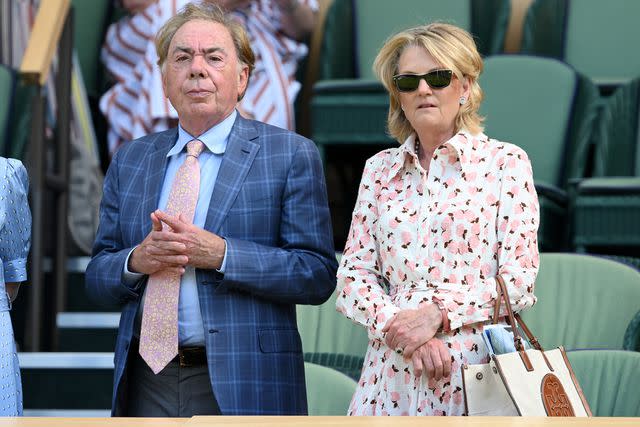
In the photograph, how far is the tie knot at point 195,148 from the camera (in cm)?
294

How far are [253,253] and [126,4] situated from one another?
11.2ft

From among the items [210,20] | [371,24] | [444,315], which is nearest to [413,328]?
[444,315]

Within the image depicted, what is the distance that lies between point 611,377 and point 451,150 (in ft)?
3.31

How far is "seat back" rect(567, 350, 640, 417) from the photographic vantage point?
346 cm

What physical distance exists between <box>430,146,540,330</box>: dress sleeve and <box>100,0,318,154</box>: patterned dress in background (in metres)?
2.65

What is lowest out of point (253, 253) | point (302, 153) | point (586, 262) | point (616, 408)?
point (616, 408)

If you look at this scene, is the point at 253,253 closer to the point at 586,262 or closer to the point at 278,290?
the point at 278,290

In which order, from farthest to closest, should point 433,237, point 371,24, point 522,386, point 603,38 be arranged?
1. point 371,24
2. point 603,38
3. point 433,237
4. point 522,386

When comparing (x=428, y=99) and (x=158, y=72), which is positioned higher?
(x=428, y=99)

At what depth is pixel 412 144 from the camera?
9.64ft

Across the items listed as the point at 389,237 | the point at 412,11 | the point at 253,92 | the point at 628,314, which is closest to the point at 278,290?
the point at 389,237

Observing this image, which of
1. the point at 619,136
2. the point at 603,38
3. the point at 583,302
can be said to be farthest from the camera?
the point at 603,38

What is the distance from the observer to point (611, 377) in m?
3.47

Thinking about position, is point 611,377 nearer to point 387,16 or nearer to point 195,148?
point 195,148
